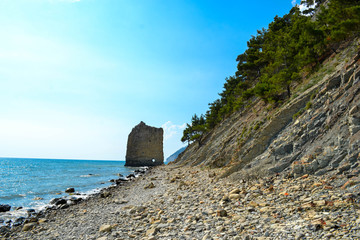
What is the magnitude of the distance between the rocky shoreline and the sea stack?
292 feet

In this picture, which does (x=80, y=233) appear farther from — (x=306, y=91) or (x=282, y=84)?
(x=282, y=84)

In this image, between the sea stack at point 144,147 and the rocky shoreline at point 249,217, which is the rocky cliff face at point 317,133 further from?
the sea stack at point 144,147

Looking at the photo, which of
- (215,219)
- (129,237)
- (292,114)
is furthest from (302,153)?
(129,237)

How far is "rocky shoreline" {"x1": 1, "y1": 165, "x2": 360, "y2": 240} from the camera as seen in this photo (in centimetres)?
589

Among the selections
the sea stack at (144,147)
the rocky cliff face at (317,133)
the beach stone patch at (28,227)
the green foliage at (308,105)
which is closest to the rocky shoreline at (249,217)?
the beach stone patch at (28,227)

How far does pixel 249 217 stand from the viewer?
7480mm

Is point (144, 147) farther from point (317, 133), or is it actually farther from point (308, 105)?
point (317, 133)

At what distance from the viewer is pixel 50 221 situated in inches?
538

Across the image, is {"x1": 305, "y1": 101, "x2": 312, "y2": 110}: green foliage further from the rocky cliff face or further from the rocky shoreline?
the rocky shoreline

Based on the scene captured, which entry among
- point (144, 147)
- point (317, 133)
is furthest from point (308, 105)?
point (144, 147)


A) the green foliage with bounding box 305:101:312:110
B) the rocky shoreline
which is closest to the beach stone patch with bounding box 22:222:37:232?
the rocky shoreline

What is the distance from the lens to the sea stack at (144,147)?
101m

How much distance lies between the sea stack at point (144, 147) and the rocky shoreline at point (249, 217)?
89056 millimetres

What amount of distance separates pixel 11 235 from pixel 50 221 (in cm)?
241
